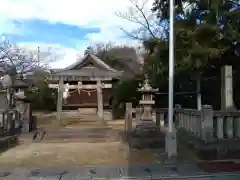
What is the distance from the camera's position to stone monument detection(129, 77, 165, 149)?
12.3 meters

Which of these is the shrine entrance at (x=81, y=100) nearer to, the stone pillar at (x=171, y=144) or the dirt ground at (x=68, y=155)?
the dirt ground at (x=68, y=155)

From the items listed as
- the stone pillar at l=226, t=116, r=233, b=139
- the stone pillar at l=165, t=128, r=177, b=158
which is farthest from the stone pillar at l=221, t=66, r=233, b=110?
the stone pillar at l=165, t=128, r=177, b=158

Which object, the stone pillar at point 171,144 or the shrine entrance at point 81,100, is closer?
the stone pillar at point 171,144

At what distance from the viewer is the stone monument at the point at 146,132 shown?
12.3m

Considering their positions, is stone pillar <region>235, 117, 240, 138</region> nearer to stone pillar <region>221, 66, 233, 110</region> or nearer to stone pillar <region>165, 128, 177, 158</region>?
stone pillar <region>221, 66, 233, 110</region>

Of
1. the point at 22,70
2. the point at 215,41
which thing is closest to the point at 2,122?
the point at 215,41

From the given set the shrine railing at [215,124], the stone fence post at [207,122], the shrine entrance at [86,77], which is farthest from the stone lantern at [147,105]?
the shrine entrance at [86,77]

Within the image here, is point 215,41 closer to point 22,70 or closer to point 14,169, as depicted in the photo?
point 14,169

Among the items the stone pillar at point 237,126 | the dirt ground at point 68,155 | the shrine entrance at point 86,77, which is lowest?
the dirt ground at point 68,155

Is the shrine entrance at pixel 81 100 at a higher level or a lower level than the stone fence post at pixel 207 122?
higher

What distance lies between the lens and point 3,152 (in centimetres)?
1165

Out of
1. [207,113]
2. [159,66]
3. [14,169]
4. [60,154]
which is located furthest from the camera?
[159,66]

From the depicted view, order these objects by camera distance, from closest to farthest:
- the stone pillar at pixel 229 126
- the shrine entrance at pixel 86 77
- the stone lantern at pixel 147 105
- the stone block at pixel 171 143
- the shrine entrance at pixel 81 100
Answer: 1. the stone block at pixel 171 143
2. the stone pillar at pixel 229 126
3. the stone lantern at pixel 147 105
4. the shrine entrance at pixel 86 77
5. the shrine entrance at pixel 81 100

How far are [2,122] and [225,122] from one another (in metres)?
9.16
